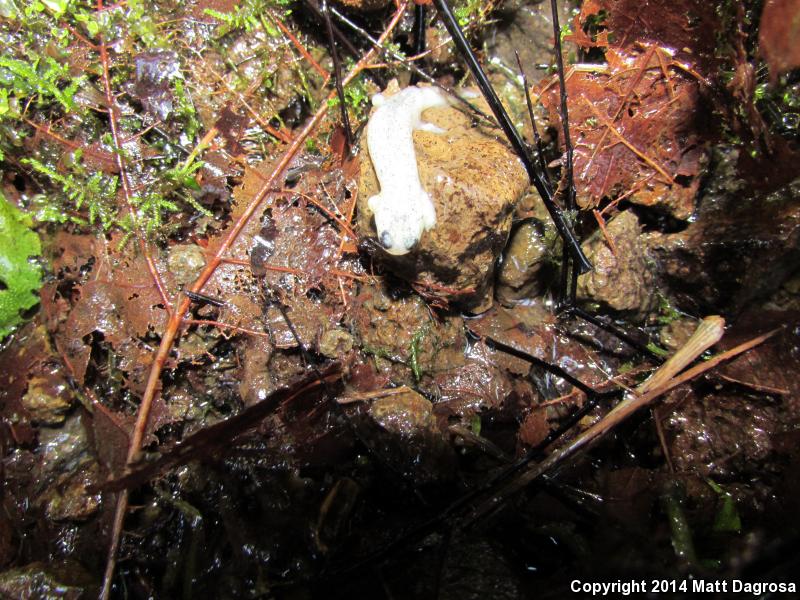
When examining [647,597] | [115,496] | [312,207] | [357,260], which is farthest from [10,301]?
[647,597]

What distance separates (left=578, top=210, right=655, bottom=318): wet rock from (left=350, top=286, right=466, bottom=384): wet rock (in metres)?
1.05

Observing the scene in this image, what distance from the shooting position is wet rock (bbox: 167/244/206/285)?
2.70 m

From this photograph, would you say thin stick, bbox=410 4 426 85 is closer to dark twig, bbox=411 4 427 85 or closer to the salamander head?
dark twig, bbox=411 4 427 85

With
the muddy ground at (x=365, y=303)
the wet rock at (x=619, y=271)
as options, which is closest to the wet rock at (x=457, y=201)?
the muddy ground at (x=365, y=303)

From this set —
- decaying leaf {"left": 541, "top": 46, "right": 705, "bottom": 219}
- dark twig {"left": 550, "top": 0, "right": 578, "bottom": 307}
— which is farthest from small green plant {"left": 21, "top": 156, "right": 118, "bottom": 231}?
decaying leaf {"left": 541, "top": 46, "right": 705, "bottom": 219}

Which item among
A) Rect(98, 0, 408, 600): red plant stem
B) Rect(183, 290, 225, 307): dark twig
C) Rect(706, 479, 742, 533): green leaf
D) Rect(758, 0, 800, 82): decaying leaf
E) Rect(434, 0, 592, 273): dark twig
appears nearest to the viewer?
Rect(758, 0, 800, 82): decaying leaf

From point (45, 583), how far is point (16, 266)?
72.7 inches

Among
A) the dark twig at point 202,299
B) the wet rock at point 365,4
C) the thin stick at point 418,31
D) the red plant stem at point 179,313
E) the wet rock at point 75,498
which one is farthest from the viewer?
the thin stick at point 418,31

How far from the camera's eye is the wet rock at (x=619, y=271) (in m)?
2.74

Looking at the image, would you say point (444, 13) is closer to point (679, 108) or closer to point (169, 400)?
point (679, 108)

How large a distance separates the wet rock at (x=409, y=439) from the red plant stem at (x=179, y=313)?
1.25 metres

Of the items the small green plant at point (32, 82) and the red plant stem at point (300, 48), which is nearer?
the small green plant at point (32, 82)

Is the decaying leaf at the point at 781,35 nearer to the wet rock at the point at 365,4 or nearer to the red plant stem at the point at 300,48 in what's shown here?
the wet rock at the point at 365,4

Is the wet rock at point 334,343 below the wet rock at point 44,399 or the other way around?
below
